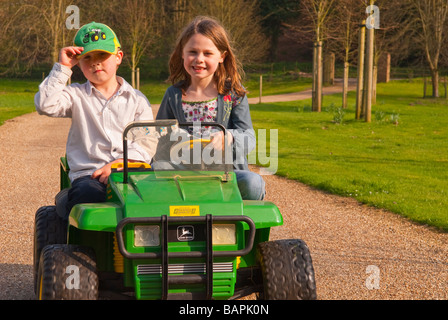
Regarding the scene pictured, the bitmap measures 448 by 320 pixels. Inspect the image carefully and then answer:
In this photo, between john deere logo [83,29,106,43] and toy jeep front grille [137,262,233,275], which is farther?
john deere logo [83,29,106,43]

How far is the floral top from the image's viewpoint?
4.04 meters

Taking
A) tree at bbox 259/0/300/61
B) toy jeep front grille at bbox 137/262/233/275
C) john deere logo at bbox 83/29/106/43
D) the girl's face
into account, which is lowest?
toy jeep front grille at bbox 137/262/233/275

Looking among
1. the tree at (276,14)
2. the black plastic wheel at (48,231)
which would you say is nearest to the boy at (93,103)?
the black plastic wheel at (48,231)

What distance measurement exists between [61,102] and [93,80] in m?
0.27

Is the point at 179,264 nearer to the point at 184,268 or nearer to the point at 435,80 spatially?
the point at 184,268

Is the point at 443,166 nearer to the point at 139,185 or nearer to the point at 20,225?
the point at 20,225

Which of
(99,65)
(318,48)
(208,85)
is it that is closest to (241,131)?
(208,85)

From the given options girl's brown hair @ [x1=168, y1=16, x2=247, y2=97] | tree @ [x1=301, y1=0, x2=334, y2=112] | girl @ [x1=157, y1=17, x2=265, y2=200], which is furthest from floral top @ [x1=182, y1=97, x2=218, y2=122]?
tree @ [x1=301, y1=0, x2=334, y2=112]

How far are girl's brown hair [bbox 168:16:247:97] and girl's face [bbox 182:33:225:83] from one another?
0.03m

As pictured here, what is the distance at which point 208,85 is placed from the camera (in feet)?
13.6

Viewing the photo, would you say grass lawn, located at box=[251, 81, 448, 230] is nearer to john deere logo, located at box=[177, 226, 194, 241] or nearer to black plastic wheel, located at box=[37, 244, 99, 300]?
john deere logo, located at box=[177, 226, 194, 241]

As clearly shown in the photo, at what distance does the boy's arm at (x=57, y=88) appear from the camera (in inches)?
155
